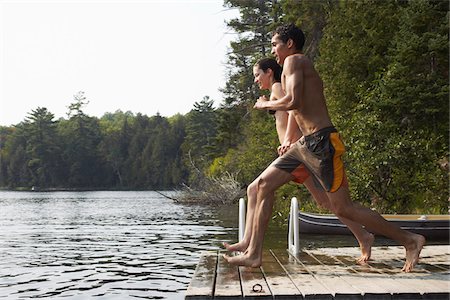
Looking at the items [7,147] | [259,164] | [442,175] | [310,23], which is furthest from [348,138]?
[7,147]

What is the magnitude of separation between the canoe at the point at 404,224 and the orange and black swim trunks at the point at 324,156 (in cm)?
999

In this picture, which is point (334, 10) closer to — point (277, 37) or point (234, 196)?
point (234, 196)

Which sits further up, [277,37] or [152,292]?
[277,37]

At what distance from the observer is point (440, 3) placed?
27672mm

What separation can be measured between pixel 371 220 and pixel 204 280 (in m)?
1.79

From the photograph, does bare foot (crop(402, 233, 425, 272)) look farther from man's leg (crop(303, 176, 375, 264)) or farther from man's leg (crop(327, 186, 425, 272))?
man's leg (crop(303, 176, 375, 264))

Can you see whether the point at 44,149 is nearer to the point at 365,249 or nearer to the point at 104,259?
the point at 104,259

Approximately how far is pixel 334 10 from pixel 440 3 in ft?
27.5

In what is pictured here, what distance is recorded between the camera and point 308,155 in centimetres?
671

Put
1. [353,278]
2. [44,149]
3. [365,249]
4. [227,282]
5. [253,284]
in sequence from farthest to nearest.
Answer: [44,149] < [365,249] < [353,278] < [227,282] < [253,284]

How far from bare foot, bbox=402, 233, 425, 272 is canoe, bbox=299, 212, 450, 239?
9322 millimetres

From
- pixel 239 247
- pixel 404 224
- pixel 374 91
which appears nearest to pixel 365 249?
pixel 239 247

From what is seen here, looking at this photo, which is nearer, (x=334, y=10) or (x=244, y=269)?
(x=244, y=269)

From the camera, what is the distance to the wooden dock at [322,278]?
5.62 meters
